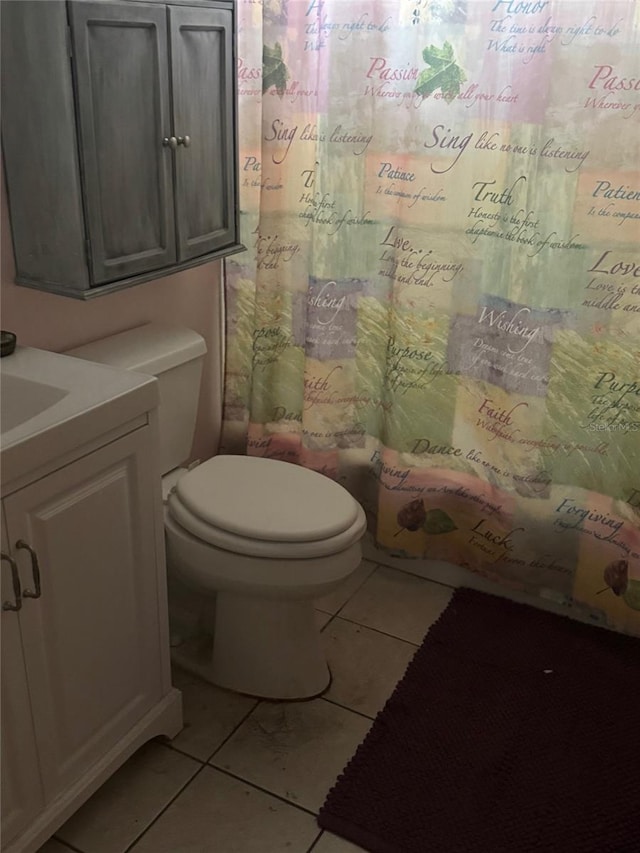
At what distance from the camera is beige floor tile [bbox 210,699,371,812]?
66.2 inches

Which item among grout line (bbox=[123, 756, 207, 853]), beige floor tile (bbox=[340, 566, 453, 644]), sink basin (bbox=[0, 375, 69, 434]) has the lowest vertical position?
grout line (bbox=[123, 756, 207, 853])

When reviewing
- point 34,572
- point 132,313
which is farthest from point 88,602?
point 132,313

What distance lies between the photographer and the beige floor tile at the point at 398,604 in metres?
2.15

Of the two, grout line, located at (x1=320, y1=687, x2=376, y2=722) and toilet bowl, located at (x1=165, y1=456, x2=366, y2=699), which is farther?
grout line, located at (x1=320, y1=687, x2=376, y2=722)

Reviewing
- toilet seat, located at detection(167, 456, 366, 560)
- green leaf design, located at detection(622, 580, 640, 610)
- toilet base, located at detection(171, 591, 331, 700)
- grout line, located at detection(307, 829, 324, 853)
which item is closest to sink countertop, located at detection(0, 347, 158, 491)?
toilet seat, located at detection(167, 456, 366, 560)

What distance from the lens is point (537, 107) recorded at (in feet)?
5.78

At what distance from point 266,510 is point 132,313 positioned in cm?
58

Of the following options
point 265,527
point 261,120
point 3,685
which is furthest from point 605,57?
point 3,685

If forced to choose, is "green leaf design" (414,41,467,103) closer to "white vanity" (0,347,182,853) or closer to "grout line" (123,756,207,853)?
"white vanity" (0,347,182,853)

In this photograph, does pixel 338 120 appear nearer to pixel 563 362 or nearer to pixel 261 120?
pixel 261 120

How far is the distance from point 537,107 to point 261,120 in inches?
26.9

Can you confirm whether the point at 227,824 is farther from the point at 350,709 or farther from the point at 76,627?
the point at 76,627

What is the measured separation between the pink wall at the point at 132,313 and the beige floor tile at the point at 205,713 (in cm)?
66

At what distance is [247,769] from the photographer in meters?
1.71
